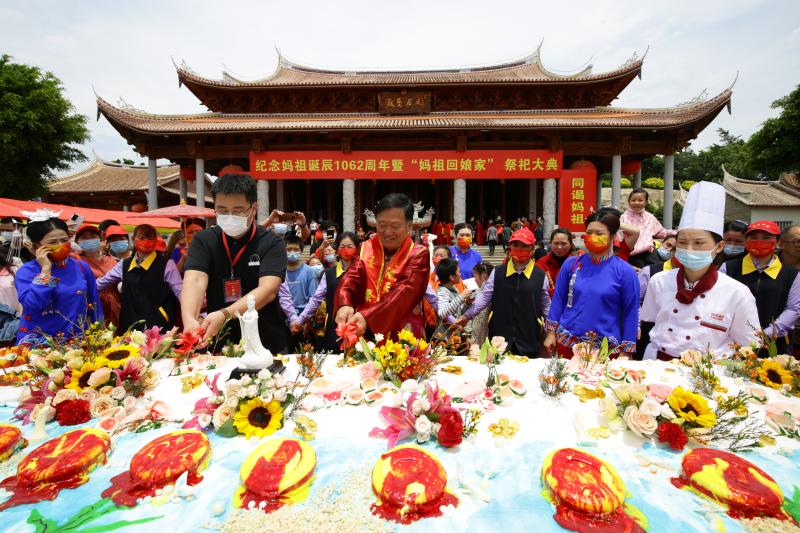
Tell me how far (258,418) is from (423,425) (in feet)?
2.19

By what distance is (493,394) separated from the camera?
1.77 metres

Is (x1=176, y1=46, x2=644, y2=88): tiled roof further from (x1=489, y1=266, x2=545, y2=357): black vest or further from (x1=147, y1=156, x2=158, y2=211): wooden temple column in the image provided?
(x1=489, y1=266, x2=545, y2=357): black vest

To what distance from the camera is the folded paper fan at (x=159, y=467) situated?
48.2 inches

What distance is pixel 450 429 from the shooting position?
4.65 feet

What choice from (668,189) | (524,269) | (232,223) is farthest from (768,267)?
(668,189)

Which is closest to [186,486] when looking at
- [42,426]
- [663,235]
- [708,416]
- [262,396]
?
[262,396]

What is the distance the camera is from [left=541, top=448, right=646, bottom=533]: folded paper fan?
1.09 metres

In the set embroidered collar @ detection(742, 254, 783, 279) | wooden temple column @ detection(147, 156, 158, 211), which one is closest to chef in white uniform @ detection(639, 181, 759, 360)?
embroidered collar @ detection(742, 254, 783, 279)

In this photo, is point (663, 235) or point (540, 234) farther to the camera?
point (540, 234)

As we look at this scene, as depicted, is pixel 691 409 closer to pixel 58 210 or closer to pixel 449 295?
pixel 449 295

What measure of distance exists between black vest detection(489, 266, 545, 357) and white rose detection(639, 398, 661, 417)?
6.43 feet

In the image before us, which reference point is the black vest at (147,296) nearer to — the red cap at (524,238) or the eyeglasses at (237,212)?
the eyeglasses at (237,212)

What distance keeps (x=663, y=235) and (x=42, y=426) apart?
5.08 m

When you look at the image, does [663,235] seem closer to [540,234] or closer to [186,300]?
Answer: [186,300]
